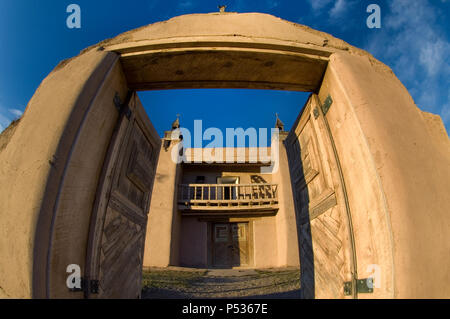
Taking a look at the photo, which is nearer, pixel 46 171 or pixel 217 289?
pixel 46 171

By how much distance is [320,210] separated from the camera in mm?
2609

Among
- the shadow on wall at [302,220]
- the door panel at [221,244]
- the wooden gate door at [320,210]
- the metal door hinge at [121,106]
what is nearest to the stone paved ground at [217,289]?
the shadow on wall at [302,220]

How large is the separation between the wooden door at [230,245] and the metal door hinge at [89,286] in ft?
36.0

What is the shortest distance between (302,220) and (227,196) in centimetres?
1066

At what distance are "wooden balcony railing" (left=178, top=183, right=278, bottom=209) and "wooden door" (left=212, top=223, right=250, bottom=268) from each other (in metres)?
1.33

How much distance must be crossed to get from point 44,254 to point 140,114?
195 cm

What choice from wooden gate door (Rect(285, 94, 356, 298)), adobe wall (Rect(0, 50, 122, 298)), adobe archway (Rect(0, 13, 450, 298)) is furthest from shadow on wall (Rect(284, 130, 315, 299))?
adobe wall (Rect(0, 50, 122, 298))

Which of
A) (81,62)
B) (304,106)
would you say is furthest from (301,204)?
(81,62)

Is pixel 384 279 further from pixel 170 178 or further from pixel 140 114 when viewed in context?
pixel 170 178

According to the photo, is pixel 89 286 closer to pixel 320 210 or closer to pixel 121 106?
pixel 121 106

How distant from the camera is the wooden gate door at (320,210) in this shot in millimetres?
2138

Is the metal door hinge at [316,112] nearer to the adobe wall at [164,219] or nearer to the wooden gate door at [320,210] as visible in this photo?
the wooden gate door at [320,210]

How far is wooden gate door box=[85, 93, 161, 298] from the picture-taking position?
212 centimetres

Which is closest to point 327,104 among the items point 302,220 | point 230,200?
point 302,220
